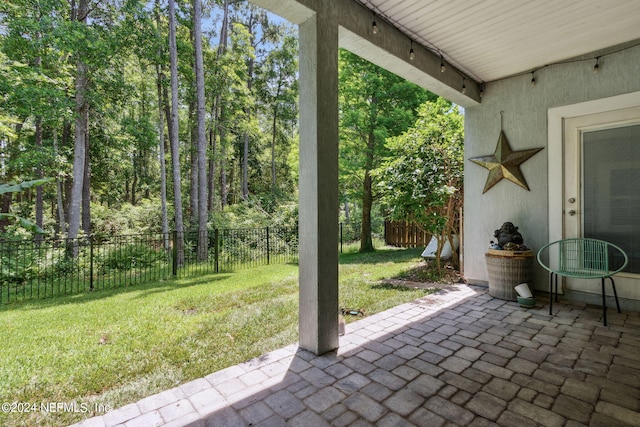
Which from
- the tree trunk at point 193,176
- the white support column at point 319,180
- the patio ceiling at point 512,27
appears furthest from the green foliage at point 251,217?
the white support column at point 319,180

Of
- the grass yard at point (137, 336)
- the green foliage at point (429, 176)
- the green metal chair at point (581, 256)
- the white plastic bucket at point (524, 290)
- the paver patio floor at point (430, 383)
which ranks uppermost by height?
the green foliage at point (429, 176)

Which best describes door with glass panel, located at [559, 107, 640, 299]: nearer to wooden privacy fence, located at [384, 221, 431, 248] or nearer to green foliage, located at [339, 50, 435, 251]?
green foliage, located at [339, 50, 435, 251]

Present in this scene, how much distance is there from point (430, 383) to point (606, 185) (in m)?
3.41

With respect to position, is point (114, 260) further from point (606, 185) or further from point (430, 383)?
point (606, 185)

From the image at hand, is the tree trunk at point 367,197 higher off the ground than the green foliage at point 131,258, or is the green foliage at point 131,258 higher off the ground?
the tree trunk at point 367,197

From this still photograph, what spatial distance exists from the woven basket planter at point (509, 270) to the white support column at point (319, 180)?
2548 mm

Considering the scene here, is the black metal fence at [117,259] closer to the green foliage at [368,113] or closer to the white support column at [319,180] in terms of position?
the green foliage at [368,113]

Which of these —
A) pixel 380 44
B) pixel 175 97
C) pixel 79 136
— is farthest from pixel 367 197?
pixel 79 136

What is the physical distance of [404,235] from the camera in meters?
10.1

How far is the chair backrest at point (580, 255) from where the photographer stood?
3.29m

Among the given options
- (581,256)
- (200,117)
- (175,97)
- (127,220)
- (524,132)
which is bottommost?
(581,256)

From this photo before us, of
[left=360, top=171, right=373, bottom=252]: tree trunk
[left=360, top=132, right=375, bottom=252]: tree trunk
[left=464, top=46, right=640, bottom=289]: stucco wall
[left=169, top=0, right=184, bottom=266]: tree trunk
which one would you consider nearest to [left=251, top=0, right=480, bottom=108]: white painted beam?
[left=464, top=46, right=640, bottom=289]: stucco wall

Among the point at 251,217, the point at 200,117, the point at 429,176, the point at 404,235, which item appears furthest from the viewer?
the point at 251,217

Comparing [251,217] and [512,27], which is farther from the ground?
[512,27]
